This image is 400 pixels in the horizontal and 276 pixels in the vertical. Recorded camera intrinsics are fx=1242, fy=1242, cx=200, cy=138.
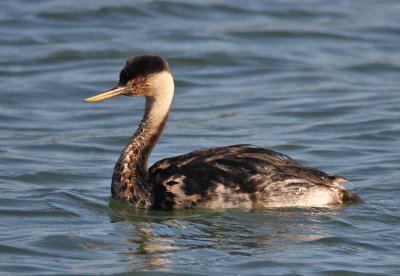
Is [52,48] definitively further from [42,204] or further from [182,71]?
[42,204]

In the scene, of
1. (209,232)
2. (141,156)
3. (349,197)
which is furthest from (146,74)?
(349,197)

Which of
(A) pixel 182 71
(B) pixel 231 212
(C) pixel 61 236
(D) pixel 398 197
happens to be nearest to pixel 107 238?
(C) pixel 61 236

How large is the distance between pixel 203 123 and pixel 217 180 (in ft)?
13.7

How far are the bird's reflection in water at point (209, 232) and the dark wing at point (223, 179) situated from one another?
0.40 ft

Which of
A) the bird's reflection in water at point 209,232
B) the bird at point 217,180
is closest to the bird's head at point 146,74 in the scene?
the bird at point 217,180

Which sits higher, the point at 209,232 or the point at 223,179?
the point at 223,179

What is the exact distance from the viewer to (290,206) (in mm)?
10016

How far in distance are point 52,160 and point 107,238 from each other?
3139 millimetres

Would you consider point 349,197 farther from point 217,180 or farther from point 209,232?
point 209,232

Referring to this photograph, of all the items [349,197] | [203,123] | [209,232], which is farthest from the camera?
[203,123]

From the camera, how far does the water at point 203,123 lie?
29.1 feet

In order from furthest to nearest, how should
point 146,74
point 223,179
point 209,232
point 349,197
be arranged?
1. point 146,74
2. point 349,197
3. point 223,179
4. point 209,232

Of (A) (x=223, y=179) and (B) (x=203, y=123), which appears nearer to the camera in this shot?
(A) (x=223, y=179)

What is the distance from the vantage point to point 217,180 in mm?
9891
